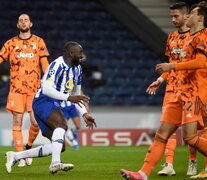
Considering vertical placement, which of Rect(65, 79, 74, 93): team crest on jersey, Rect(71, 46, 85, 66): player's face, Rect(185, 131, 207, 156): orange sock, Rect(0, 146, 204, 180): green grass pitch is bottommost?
Rect(0, 146, 204, 180): green grass pitch

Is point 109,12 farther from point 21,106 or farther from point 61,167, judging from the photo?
point 61,167

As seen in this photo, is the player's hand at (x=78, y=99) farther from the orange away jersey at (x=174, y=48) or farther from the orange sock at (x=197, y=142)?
the orange away jersey at (x=174, y=48)

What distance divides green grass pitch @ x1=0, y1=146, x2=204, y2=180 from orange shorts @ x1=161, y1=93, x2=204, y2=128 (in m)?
0.95

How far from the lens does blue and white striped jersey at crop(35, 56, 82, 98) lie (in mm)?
8197

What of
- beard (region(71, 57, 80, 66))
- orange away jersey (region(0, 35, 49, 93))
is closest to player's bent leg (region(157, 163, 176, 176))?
beard (region(71, 57, 80, 66))

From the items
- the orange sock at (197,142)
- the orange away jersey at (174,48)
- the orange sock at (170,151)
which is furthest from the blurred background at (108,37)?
the orange sock at (197,142)

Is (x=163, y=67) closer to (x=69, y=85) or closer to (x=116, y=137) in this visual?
(x=69, y=85)

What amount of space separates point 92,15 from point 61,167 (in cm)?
1405

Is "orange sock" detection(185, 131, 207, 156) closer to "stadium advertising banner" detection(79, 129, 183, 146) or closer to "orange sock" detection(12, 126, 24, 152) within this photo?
"orange sock" detection(12, 126, 24, 152)

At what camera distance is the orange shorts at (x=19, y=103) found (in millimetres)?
10656

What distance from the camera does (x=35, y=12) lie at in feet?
70.2

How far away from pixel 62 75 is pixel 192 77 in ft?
5.14

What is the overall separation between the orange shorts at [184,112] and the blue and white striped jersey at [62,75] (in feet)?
4.46

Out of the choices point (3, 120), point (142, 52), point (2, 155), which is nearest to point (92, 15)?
point (142, 52)
